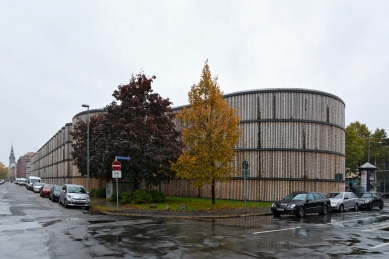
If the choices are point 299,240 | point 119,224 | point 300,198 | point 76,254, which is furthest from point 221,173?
point 76,254

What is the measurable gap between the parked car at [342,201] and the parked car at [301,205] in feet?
9.16

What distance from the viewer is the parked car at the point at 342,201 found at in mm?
27453

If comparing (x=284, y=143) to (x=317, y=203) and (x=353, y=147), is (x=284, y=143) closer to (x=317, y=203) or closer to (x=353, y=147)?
(x=317, y=203)

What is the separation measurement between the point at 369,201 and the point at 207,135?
1503 centimetres

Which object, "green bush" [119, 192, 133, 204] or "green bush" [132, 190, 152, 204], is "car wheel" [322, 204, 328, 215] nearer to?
"green bush" [132, 190, 152, 204]

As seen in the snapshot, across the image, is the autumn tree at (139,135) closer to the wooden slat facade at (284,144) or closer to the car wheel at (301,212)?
the wooden slat facade at (284,144)

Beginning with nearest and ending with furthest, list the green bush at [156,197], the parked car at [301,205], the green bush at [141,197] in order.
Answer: the parked car at [301,205]
the green bush at [141,197]
the green bush at [156,197]

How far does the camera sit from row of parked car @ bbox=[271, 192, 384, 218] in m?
22.3

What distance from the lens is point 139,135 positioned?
27953 millimetres

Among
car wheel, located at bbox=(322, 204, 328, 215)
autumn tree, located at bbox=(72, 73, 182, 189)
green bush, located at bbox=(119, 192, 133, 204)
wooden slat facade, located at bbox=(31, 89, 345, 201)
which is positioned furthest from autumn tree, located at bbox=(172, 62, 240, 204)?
wooden slat facade, located at bbox=(31, 89, 345, 201)

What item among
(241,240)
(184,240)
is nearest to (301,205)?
(241,240)

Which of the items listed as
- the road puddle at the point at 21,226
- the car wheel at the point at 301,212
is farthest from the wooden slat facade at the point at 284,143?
the road puddle at the point at 21,226

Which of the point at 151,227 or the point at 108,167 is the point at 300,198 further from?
the point at 108,167

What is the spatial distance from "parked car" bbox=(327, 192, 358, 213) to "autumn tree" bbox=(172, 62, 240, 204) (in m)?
8.09
